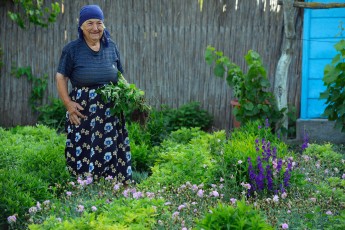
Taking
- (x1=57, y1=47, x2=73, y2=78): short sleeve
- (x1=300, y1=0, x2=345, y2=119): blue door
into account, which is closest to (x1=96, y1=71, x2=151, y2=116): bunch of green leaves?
(x1=57, y1=47, x2=73, y2=78): short sleeve

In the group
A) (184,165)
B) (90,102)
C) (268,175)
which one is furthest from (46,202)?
(268,175)

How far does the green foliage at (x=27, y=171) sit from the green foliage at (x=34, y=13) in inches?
87.0

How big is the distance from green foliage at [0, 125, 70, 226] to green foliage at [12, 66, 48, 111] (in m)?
1.93

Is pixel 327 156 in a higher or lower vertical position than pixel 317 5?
lower

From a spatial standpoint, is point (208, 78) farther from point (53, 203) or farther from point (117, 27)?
point (53, 203)

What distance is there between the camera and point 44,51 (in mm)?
10273

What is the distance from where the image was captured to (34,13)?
9.83 m

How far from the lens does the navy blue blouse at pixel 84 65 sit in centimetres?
628

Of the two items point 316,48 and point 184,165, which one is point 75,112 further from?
point 316,48

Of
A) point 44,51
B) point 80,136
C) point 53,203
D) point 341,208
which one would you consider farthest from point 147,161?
point 44,51

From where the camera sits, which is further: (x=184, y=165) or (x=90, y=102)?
(x=184, y=165)

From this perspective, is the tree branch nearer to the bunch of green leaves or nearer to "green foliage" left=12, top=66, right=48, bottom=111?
the bunch of green leaves

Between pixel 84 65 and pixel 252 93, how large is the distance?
299 centimetres

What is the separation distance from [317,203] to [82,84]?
8.23 feet
